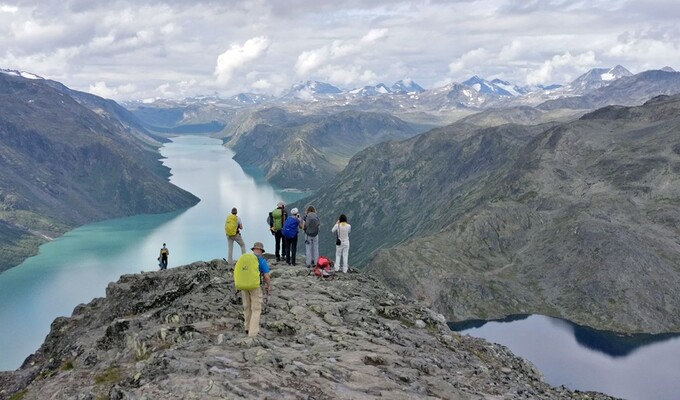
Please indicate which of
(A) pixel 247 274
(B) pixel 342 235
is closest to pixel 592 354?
(B) pixel 342 235

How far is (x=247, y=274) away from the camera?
94.7 feet

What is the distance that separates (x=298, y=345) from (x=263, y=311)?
193 inches

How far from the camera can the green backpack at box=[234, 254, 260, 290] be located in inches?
1133

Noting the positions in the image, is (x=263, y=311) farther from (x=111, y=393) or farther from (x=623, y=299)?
(x=623, y=299)

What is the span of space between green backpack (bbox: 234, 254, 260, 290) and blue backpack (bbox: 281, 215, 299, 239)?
13915 mm

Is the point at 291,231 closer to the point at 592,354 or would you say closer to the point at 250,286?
the point at 250,286

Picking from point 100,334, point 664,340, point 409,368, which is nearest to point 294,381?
point 409,368

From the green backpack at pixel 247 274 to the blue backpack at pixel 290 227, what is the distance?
45.7 ft

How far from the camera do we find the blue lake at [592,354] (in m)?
142

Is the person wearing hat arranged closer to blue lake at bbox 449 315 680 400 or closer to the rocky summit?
the rocky summit

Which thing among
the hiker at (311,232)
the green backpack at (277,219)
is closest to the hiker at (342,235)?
the hiker at (311,232)

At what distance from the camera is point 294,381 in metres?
25.1

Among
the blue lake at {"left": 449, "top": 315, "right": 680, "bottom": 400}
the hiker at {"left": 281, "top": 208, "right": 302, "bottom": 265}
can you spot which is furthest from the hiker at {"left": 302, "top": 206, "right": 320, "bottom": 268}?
the blue lake at {"left": 449, "top": 315, "right": 680, "bottom": 400}

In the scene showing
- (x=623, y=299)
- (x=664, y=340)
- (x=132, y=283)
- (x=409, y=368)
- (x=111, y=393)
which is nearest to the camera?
(x=111, y=393)
